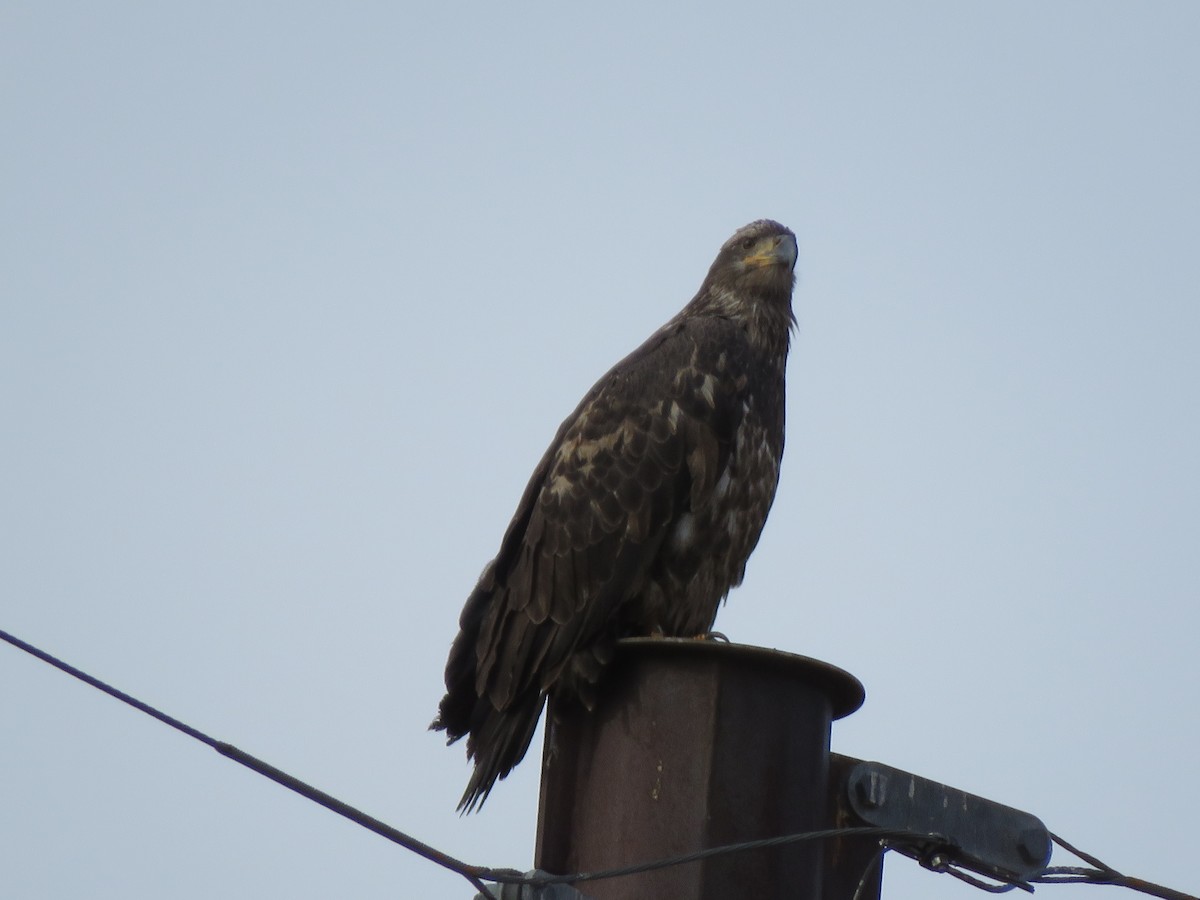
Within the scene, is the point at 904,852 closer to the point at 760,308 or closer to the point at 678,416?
the point at 678,416

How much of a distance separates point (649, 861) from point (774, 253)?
14.0 feet

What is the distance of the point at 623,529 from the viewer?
6.37 meters

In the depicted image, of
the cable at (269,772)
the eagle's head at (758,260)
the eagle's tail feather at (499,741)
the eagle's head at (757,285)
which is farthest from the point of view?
the eagle's head at (758,260)

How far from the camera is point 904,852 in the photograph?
14.7 ft

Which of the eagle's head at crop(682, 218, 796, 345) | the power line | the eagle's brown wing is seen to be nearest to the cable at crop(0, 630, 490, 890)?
the power line

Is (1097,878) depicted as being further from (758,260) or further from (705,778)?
(758,260)

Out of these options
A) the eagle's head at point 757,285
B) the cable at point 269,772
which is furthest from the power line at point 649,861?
the eagle's head at point 757,285

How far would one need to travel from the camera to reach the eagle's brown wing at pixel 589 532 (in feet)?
19.6

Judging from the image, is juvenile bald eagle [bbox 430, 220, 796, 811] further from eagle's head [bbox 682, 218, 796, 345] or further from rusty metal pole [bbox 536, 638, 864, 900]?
rusty metal pole [bbox 536, 638, 864, 900]

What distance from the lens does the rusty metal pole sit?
4184 mm

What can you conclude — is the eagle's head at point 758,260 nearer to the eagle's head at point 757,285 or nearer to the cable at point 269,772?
the eagle's head at point 757,285

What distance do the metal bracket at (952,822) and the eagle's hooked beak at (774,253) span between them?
3.82m

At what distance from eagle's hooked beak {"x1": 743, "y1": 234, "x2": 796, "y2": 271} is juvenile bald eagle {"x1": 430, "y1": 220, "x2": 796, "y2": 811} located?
0.82 metres

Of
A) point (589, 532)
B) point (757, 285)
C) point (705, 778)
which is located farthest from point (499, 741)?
point (757, 285)
